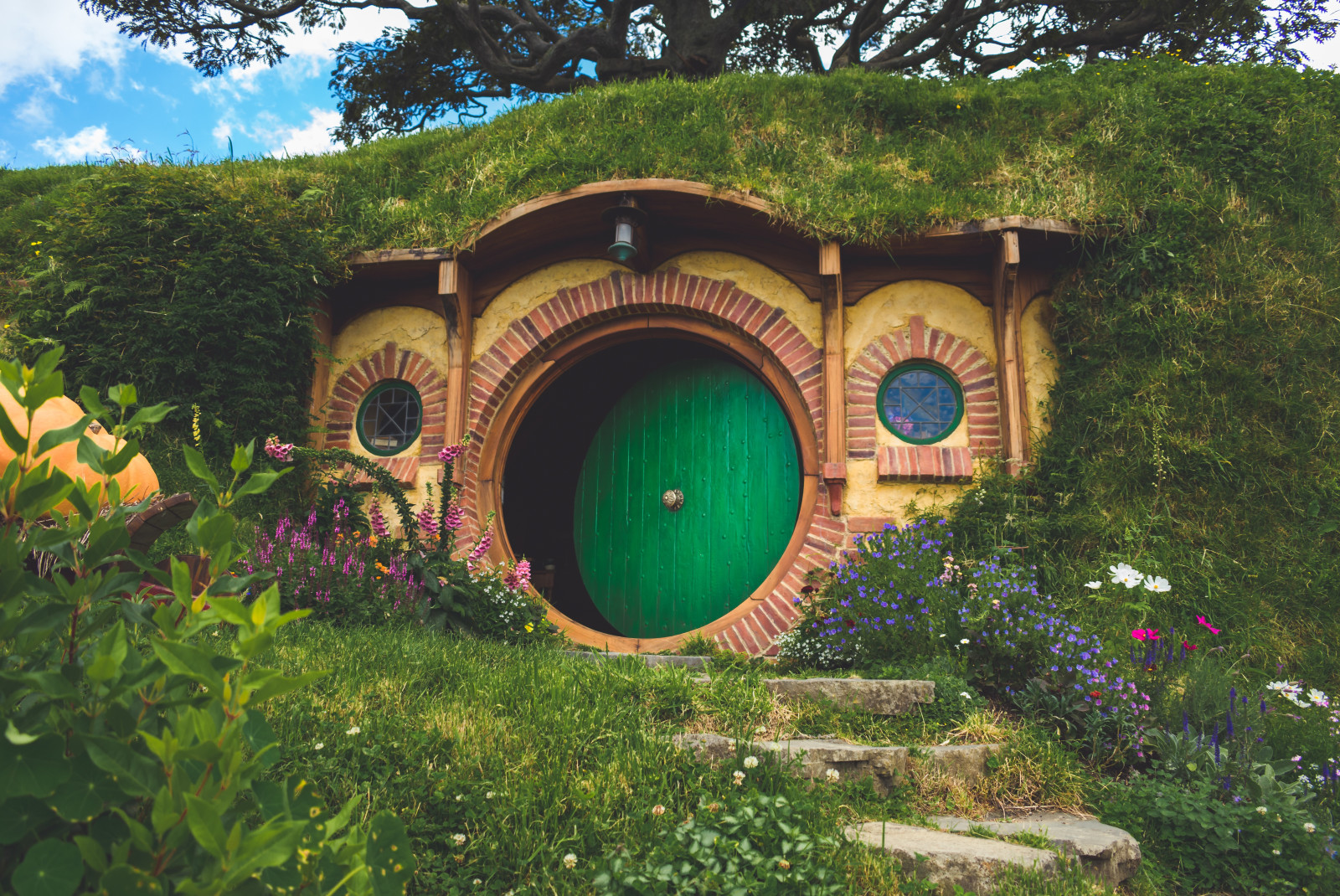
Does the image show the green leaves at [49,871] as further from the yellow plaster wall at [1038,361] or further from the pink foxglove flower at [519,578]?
the yellow plaster wall at [1038,361]

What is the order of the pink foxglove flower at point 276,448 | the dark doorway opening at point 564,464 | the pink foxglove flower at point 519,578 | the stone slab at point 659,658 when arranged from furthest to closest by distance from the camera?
1. the dark doorway opening at point 564,464
2. the pink foxglove flower at point 519,578
3. the pink foxglove flower at point 276,448
4. the stone slab at point 659,658

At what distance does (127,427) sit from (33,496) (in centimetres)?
19

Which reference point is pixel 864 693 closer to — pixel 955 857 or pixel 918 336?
pixel 955 857

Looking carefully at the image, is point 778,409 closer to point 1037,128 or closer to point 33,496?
point 1037,128

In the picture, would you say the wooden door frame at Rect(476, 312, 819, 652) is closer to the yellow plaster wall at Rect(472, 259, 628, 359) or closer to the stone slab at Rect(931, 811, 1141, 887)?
the yellow plaster wall at Rect(472, 259, 628, 359)

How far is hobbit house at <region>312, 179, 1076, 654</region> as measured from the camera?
5.48 metres

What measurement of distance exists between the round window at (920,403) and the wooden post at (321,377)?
3.98 metres

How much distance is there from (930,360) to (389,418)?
3.91m

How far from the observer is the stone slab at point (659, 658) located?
3917mm

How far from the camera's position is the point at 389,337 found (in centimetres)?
638

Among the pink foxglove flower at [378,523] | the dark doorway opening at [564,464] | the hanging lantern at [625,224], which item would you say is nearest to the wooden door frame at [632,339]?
the hanging lantern at [625,224]

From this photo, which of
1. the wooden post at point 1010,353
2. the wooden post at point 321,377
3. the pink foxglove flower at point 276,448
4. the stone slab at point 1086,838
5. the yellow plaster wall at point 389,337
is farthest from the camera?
the yellow plaster wall at point 389,337

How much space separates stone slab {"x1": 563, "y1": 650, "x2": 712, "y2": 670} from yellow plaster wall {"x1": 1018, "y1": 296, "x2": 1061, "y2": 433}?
8.72 ft

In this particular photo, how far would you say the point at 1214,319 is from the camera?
5.18m
